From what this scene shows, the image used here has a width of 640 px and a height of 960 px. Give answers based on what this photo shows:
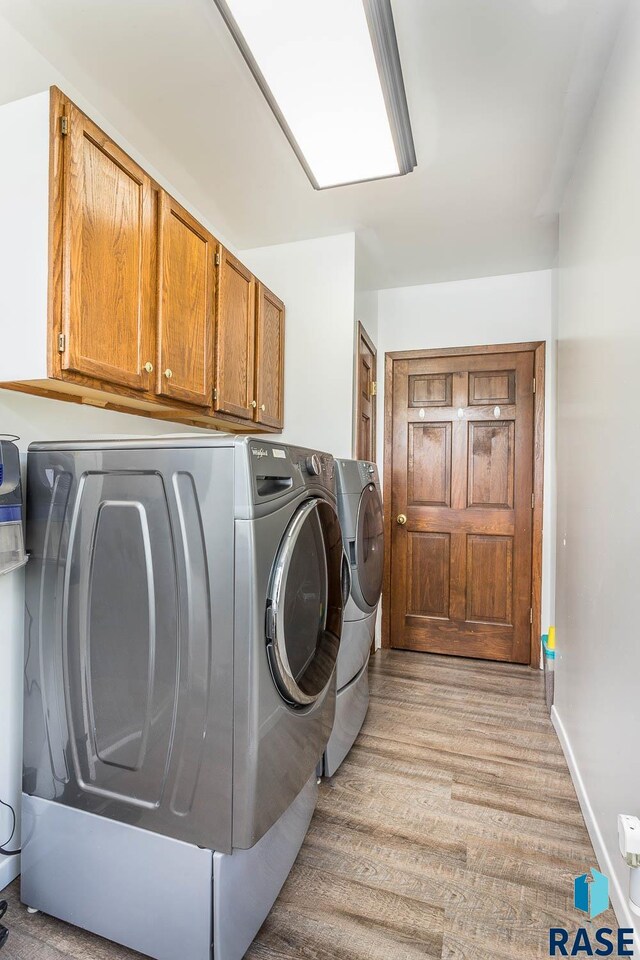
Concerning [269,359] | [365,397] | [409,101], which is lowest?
[365,397]

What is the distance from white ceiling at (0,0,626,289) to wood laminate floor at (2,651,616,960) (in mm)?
2501

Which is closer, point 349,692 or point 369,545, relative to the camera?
point 349,692

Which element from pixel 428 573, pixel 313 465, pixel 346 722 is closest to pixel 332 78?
pixel 313 465

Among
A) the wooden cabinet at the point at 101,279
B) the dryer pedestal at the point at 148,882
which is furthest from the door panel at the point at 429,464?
the dryer pedestal at the point at 148,882

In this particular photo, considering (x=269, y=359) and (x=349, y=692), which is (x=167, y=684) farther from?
(x=269, y=359)

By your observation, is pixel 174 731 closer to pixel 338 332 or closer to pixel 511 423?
pixel 338 332

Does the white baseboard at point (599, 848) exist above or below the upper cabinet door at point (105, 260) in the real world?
below

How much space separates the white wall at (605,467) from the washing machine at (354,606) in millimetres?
860

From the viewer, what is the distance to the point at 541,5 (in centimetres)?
142

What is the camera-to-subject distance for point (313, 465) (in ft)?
4.60

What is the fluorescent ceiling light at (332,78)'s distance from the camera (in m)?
1.29

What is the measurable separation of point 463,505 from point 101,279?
2608 mm

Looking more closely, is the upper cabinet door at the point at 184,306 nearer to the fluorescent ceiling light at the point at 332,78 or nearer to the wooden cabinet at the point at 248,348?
the wooden cabinet at the point at 248,348

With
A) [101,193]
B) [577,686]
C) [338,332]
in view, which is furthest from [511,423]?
[101,193]
